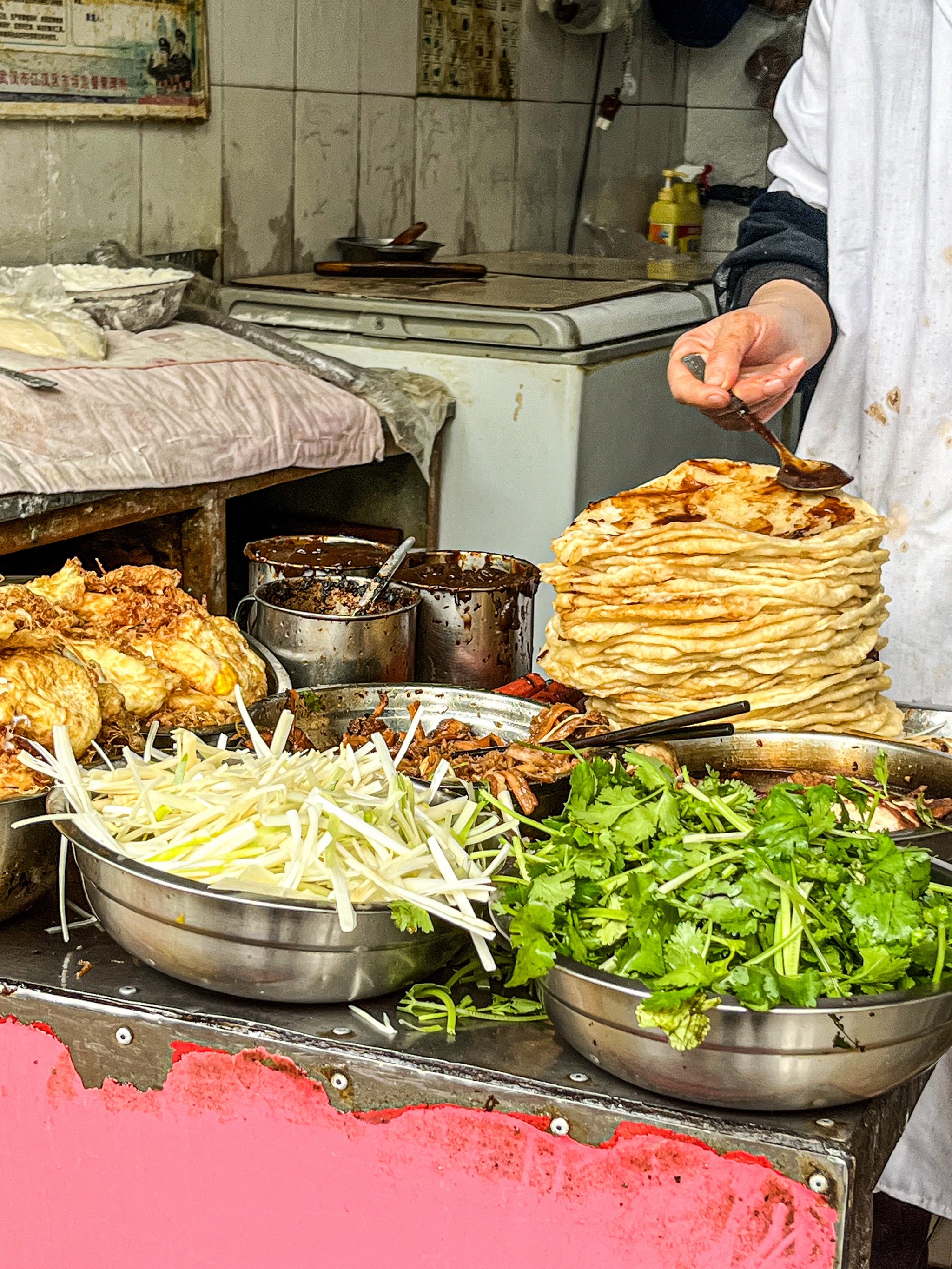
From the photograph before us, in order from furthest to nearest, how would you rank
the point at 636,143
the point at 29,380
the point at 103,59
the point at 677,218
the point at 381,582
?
1. the point at 636,143
2. the point at 677,218
3. the point at 103,59
4. the point at 29,380
5. the point at 381,582

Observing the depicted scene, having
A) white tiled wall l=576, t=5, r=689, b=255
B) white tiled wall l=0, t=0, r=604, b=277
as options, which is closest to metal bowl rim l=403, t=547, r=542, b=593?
white tiled wall l=0, t=0, r=604, b=277

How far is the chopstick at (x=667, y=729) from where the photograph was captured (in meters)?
1.50

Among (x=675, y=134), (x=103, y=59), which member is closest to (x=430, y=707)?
(x=103, y=59)

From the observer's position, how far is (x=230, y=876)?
3.73 feet

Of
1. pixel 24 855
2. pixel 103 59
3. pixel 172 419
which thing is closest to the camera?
pixel 24 855

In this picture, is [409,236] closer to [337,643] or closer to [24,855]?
[337,643]

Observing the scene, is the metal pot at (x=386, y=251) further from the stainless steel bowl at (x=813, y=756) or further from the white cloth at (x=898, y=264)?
the stainless steel bowl at (x=813, y=756)

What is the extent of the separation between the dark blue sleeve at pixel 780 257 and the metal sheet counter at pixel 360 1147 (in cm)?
163

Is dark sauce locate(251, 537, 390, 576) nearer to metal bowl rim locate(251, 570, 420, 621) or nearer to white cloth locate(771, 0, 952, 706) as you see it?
metal bowl rim locate(251, 570, 420, 621)

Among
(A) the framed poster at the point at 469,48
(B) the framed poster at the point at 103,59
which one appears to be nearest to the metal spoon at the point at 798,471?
(B) the framed poster at the point at 103,59

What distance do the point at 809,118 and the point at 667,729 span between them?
1.46 m

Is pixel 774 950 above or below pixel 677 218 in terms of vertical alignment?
below

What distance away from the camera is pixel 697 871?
104cm

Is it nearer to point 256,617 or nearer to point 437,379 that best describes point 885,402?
point 256,617
